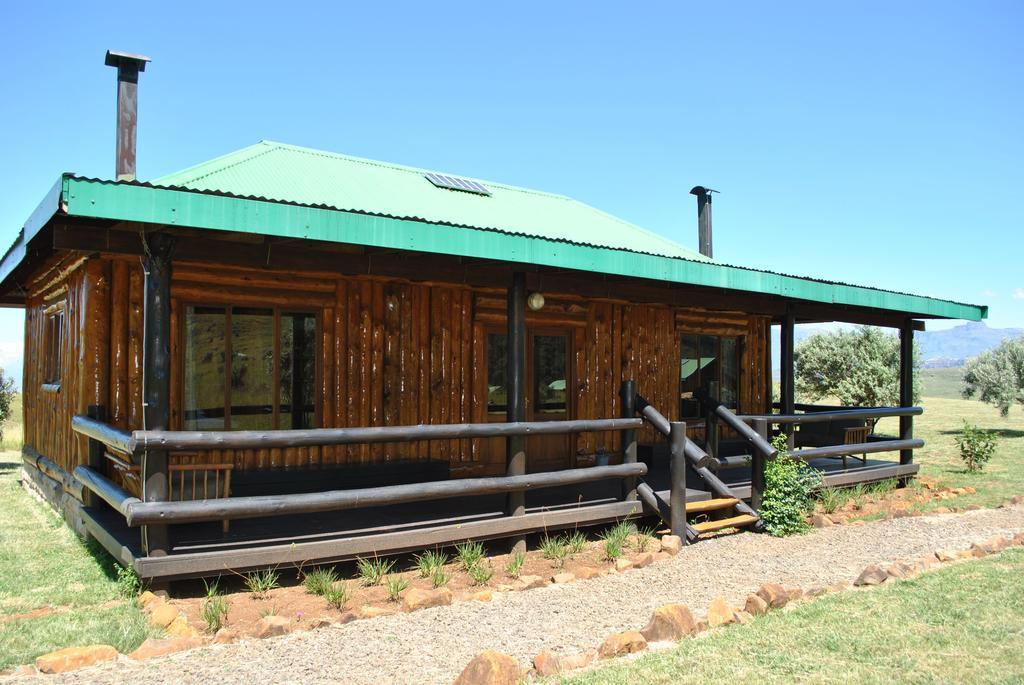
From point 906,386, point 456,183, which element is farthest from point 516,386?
point 906,386

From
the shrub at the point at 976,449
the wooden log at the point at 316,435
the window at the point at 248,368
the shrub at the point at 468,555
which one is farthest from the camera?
the shrub at the point at 976,449

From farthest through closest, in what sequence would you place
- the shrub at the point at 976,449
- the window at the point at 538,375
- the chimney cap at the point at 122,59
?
the shrub at the point at 976,449 → the window at the point at 538,375 → the chimney cap at the point at 122,59

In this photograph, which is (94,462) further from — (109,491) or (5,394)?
(5,394)

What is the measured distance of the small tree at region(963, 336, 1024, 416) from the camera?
27531 mm

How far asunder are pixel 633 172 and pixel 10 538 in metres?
38.6

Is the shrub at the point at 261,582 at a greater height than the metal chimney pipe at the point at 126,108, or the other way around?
the metal chimney pipe at the point at 126,108

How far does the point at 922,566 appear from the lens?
671 cm

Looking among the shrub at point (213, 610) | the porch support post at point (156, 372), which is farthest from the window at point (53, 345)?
the shrub at point (213, 610)

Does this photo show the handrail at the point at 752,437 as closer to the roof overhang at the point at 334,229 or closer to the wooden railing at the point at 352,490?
the roof overhang at the point at 334,229

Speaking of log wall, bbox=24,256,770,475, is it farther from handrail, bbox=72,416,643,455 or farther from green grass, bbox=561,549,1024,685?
green grass, bbox=561,549,1024,685

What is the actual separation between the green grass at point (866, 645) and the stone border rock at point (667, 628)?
Result: 103 millimetres

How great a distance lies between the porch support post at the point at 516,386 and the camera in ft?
23.8

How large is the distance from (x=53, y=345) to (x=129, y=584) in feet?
18.9

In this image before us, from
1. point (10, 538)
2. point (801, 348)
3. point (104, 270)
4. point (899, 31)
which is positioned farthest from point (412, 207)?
point (801, 348)
